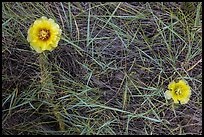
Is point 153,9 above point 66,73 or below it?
above

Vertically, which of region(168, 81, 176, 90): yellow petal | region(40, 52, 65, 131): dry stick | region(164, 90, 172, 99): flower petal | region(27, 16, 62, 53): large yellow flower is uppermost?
region(168, 81, 176, 90): yellow petal

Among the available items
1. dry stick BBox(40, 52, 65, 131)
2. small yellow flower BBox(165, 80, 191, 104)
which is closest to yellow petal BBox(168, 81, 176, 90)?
small yellow flower BBox(165, 80, 191, 104)

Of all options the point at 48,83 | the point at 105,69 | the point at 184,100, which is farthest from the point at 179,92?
the point at 48,83

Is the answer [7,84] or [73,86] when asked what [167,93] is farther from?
[7,84]

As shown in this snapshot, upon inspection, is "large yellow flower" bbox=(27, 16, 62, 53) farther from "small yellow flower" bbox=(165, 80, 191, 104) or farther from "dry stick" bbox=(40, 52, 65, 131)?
"small yellow flower" bbox=(165, 80, 191, 104)

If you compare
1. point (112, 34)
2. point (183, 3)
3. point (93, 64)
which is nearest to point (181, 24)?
point (183, 3)

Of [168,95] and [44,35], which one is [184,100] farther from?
[44,35]
